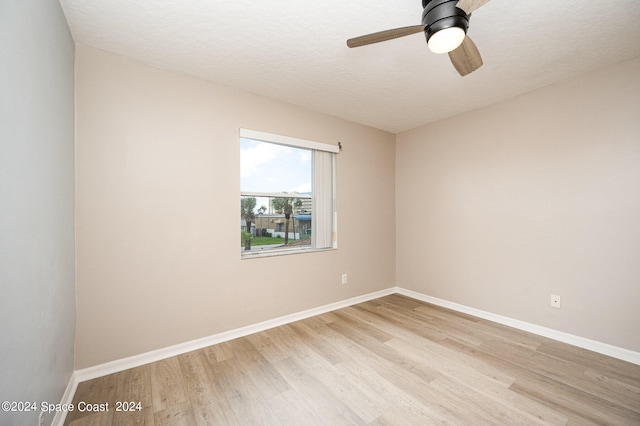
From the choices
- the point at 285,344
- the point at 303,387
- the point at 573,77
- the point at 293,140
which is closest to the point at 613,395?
the point at 303,387

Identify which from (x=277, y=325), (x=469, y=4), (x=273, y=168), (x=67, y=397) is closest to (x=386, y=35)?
(x=469, y=4)

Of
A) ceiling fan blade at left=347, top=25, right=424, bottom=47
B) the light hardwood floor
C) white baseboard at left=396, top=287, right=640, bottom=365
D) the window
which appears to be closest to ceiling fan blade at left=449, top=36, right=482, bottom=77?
ceiling fan blade at left=347, top=25, right=424, bottom=47

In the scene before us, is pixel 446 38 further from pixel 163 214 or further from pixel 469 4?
pixel 163 214

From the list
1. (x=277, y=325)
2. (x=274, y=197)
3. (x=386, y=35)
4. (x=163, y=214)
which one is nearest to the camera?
(x=386, y=35)

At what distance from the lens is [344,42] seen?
6.40 feet

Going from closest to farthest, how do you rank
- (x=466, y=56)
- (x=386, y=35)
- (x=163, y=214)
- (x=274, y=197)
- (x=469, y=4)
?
(x=469, y=4) → (x=386, y=35) → (x=466, y=56) → (x=163, y=214) → (x=274, y=197)

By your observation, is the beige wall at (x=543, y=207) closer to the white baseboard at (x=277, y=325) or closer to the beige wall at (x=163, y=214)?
the white baseboard at (x=277, y=325)

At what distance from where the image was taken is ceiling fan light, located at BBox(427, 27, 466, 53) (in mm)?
1314

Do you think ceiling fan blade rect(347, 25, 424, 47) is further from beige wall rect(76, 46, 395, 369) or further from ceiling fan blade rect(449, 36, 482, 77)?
beige wall rect(76, 46, 395, 369)

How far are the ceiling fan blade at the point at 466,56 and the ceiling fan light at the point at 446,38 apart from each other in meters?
0.18

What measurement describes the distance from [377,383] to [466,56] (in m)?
2.32

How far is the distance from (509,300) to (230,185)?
3.32 m

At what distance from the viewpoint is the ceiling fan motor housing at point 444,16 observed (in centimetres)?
130

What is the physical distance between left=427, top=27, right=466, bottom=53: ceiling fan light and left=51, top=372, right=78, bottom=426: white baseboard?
2.99 m
